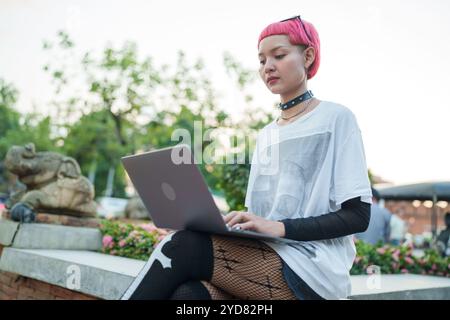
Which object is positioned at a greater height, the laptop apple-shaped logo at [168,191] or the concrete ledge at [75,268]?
the laptop apple-shaped logo at [168,191]

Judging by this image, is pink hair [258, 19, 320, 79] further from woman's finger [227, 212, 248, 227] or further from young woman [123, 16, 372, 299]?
woman's finger [227, 212, 248, 227]

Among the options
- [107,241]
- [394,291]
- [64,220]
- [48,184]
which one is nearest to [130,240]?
[107,241]

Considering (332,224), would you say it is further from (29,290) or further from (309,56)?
(29,290)

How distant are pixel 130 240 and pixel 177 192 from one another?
310cm

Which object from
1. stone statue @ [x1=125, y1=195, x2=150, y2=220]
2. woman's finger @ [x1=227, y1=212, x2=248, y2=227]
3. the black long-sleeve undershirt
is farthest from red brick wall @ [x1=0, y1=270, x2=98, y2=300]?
stone statue @ [x1=125, y1=195, x2=150, y2=220]

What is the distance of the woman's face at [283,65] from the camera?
1940 mm

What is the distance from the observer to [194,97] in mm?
15555

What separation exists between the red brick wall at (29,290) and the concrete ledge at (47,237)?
12.8 inches

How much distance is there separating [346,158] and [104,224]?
12.7ft

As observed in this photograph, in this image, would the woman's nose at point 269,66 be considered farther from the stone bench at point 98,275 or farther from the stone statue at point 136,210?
the stone statue at point 136,210

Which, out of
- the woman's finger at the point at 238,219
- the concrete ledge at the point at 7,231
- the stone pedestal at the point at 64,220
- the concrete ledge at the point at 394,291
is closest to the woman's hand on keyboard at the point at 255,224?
the woman's finger at the point at 238,219

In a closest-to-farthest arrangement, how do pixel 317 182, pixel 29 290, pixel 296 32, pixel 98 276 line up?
pixel 317 182
pixel 296 32
pixel 98 276
pixel 29 290

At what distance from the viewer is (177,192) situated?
158 centimetres

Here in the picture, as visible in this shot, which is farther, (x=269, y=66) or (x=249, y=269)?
(x=269, y=66)
